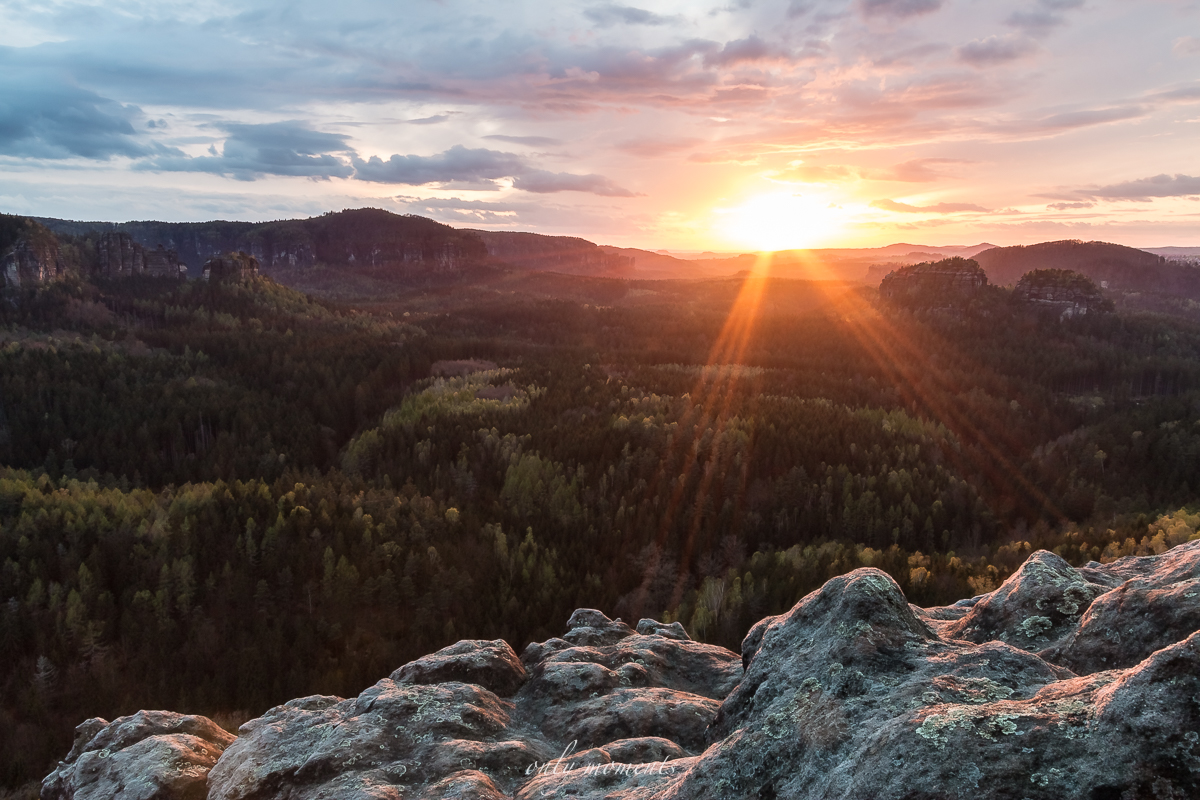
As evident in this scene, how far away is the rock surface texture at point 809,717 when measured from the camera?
6082 mm

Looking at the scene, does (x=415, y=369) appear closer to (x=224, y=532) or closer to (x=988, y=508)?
(x=224, y=532)

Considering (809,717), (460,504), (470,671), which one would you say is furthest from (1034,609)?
(460,504)

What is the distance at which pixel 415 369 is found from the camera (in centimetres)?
15700

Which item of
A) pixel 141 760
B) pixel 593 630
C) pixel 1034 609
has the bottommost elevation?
pixel 593 630

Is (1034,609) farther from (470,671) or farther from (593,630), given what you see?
(593,630)

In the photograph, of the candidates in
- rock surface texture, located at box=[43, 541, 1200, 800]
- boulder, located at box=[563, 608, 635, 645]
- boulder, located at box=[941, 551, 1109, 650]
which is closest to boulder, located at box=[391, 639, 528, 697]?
rock surface texture, located at box=[43, 541, 1200, 800]

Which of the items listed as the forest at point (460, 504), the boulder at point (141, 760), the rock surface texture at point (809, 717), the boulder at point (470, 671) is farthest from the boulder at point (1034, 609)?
the forest at point (460, 504)

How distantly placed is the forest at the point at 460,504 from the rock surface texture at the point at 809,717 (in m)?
33.9

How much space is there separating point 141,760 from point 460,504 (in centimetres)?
6248

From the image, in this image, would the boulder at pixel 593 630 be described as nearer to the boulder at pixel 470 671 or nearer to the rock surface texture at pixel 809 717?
the rock surface texture at pixel 809 717

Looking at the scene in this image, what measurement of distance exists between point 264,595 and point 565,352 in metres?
127

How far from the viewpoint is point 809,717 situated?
828cm

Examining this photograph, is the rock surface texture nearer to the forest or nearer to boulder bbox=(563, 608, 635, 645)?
boulder bbox=(563, 608, 635, 645)

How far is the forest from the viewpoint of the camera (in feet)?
163
